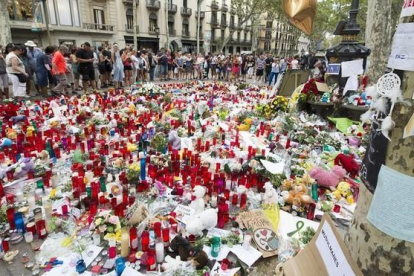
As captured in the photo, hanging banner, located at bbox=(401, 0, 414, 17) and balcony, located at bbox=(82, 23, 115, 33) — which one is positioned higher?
balcony, located at bbox=(82, 23, 115, 33)

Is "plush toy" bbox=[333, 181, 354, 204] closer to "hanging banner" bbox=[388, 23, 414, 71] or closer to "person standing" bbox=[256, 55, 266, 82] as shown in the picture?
"hanging banner" bbox=[388, 23, 414, 71]

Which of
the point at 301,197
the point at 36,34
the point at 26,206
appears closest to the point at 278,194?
the point at 301,197

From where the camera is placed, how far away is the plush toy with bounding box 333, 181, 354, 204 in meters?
3.25

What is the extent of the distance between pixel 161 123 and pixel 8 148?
8.62 ft

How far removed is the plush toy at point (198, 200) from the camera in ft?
9.50

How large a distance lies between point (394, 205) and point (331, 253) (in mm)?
425

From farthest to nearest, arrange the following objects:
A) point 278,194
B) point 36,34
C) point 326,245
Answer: point 36,34 → point 278,194 → point 326,245

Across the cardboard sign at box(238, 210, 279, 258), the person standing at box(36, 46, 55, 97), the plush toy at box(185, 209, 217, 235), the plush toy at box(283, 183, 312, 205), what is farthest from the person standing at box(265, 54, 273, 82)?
the plush toy at box(185, 209, 217, 235)

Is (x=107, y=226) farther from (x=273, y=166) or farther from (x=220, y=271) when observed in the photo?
(x=273, y=166)

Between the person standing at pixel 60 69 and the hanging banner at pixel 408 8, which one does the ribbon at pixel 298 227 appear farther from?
the person standing at pixel 60 69

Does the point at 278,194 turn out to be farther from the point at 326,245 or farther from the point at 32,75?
the point at 32,75

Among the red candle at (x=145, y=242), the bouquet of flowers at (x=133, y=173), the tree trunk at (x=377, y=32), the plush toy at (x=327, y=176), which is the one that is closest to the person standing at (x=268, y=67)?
the tree trunk at (x=377, y=32)

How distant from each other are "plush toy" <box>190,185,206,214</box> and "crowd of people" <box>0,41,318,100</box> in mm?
6733

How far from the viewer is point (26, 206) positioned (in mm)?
2939
